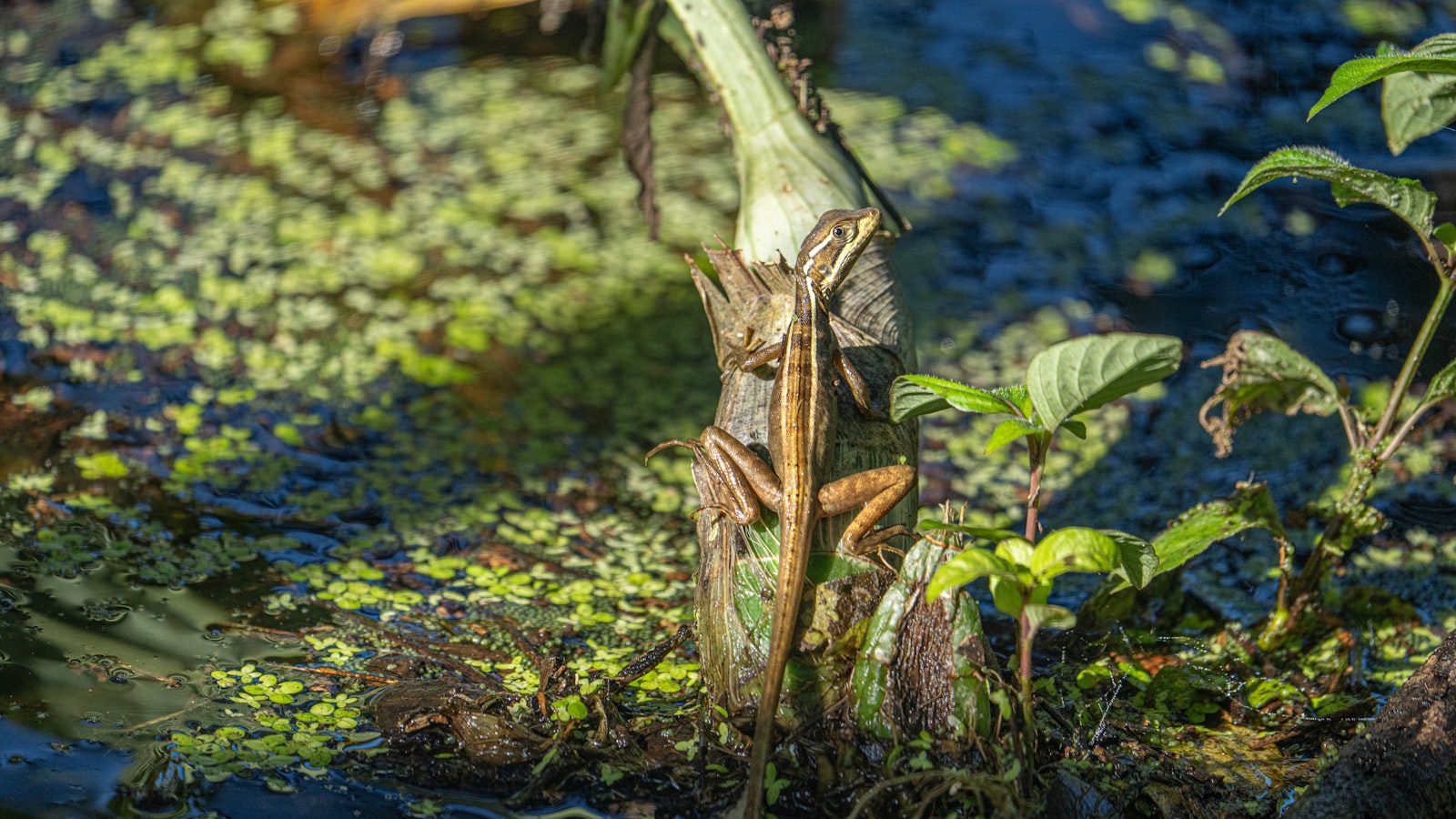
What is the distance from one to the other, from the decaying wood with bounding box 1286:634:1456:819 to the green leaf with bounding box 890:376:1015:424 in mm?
921

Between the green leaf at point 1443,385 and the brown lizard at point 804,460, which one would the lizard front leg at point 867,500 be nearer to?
the brown lizard at point 804,460

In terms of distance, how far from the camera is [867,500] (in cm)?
250

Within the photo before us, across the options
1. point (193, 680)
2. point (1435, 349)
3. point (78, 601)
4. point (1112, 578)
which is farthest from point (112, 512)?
point (1435, 349)

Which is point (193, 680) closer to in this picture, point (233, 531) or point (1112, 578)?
point (233, 531)

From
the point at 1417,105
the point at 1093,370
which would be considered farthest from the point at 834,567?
the point at 1417,105

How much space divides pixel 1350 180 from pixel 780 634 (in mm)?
1662

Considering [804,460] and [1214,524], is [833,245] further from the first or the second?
[1214,524]

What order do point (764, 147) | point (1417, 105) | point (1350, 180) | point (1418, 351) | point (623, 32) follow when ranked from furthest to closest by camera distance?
point (623, 32), point (764, 147), point (1417, 105), point (1418, 351), point (1350, 180)

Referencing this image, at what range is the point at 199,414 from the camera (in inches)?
174

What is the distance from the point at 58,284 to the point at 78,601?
8.45 ft

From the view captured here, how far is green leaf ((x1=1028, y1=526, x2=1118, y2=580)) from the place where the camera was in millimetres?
1903

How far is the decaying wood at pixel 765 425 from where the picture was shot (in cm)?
246

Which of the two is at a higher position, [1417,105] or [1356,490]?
[1417,105]

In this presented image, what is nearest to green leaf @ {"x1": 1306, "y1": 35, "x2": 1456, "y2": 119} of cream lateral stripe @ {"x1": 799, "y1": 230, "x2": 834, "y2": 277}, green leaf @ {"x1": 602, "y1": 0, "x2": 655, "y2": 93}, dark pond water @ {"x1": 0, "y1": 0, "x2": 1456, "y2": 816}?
cream lateral stripe @ {"x1": 799, "y1": 230, "x2": 834, "y2": 277}
